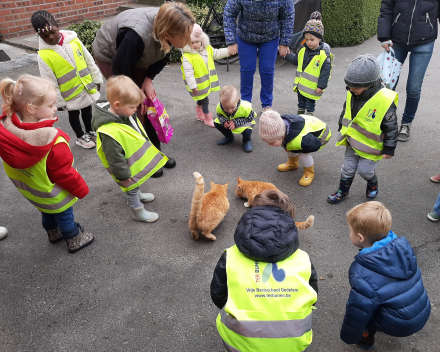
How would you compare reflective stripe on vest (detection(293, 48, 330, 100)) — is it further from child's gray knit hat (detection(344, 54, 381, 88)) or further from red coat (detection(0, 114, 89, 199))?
red coat (detection(0, 114, 89, 199))

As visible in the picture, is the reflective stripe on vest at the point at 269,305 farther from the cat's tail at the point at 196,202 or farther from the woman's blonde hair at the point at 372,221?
the cat's tail at the point at 196,202

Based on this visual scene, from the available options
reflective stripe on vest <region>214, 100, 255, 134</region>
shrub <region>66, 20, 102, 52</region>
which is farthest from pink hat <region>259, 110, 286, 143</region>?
shrub <region>66, 20, 102, 52</region>

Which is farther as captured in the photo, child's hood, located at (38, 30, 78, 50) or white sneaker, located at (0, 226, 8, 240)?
child's hood, located at (38, 30, 78, 50)

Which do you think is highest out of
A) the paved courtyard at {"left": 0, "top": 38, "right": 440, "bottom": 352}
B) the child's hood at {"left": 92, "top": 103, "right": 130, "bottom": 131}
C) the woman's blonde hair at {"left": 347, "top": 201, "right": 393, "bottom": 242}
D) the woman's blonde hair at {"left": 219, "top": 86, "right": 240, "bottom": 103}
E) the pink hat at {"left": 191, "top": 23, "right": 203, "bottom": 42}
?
the pink hat at {"left": 191, "top": 23, "right": 203, "bottom": 42}

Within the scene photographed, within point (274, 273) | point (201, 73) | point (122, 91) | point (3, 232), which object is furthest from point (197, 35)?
point (274, 273)

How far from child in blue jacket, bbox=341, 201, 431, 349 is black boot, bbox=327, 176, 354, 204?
1.47 m

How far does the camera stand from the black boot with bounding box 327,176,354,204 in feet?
11.8

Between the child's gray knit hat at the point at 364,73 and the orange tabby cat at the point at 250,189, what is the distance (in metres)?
1.23

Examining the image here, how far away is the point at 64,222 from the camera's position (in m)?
3.05

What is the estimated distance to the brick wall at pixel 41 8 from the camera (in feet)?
27.0

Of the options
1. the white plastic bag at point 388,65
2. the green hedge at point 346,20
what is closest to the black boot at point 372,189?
the white plastic bag at point 388,65

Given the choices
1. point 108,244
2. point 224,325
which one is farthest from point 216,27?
point 224,325

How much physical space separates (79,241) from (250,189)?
5.54ft

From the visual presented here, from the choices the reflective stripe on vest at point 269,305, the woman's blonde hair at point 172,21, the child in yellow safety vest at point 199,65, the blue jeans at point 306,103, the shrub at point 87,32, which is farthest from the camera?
the shrub at point 87,32
